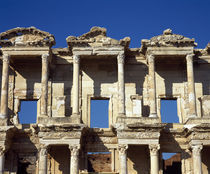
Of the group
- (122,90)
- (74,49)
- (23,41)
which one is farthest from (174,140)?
(23,41)

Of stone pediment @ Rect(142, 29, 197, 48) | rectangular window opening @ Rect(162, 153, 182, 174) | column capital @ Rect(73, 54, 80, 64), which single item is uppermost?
stone pediment @ Rect(142, 29, 197, 48)

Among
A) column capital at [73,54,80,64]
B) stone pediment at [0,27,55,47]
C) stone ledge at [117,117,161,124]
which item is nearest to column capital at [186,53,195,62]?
stone ledge at [117,117,161,124]

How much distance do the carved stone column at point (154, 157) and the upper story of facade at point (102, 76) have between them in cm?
121

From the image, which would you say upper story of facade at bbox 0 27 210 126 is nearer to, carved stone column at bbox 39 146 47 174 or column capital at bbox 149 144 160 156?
column capital at bbox 149 144 160 156

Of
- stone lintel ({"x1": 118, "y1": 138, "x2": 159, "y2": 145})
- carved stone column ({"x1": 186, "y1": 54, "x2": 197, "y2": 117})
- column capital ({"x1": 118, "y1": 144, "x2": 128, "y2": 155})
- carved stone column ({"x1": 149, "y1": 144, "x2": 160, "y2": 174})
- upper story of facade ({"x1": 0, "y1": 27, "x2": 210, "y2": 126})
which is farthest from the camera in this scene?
upper story of facade ({"x1": 0, "y1": 27, "x2": 210, "y2": 126})

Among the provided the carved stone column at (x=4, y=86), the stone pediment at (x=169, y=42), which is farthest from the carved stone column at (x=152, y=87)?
the carved stone column at (x=4, y=86)

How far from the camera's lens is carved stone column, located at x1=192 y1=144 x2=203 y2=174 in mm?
18406

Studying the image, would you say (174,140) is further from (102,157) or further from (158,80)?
(102,157)

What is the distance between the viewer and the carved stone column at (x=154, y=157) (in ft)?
60.2

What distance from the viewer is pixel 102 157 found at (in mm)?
28281

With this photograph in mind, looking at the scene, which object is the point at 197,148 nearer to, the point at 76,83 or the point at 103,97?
the point at 103,97

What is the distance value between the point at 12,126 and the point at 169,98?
25.2ft

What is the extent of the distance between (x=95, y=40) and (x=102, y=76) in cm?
193

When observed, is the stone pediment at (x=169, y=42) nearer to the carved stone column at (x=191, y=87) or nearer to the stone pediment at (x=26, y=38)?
the carved stone column at (x=191, y=87)
